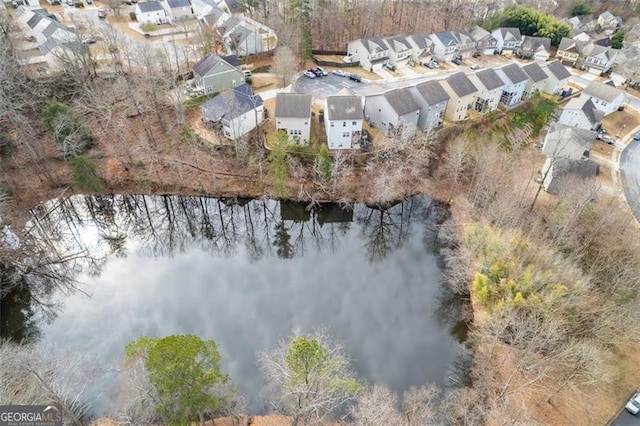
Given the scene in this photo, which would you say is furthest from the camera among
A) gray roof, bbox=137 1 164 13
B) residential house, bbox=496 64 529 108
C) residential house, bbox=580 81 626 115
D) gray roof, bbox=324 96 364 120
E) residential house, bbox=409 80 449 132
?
gray roof, bbox=137 1 164 13

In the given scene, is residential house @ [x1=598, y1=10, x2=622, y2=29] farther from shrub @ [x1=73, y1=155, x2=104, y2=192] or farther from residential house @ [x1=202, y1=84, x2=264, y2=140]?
shrub @ [x1=73, y1=155, x2=104, y2=192]

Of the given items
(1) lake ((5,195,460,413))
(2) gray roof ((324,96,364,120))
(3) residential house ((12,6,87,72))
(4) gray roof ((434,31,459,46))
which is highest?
(3) residential house ((12,6,87,72))

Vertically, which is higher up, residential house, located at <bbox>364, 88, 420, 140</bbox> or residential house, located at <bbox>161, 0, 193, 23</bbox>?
residential house, located at <bbox>161, 0, 193, 23</bbox>

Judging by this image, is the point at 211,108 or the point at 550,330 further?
the point at 211,108

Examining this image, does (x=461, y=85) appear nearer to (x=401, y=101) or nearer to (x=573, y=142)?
(x=401, y=101)

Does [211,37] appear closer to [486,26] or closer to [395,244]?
[395,244]

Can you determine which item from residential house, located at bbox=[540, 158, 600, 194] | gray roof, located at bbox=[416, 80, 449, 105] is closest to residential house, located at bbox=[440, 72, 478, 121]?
gray roof, located at bbox=[416, 80, 449, 105]

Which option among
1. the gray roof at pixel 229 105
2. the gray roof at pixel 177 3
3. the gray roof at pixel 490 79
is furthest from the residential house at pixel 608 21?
the gray roof at pixel 177 3

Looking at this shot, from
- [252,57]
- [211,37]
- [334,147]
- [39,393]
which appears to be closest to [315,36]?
[252,57]
